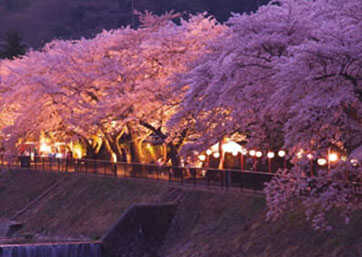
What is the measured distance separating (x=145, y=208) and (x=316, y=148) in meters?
12.2

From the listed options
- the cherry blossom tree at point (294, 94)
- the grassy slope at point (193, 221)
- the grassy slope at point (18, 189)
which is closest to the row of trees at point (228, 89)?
the cherry blossom tree at point (294, 94)

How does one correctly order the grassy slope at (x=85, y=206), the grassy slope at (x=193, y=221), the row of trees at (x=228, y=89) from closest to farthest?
the row of trees at (x=228, y=89) < the grassy slope at (x=193, y=221) < the grassy slope at (x=85, y=206)

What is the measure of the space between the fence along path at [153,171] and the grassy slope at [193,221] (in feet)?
2.29

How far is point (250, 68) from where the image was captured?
2306cm

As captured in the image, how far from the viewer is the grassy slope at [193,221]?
21141 mm

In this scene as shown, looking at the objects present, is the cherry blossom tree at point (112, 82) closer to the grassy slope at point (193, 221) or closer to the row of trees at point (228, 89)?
the row of trees at point (228, 89)

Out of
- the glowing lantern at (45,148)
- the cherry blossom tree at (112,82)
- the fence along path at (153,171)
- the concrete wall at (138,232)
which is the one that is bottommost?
the concrete wall at (138,232)

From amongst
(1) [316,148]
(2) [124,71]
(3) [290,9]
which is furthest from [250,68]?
(2) [124,71]

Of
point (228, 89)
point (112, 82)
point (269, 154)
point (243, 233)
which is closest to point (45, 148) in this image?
point (112, 82)

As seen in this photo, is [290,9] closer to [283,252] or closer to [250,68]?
[250,68]

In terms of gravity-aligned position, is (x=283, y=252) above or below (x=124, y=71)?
below

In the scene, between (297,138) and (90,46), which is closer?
(297,138)

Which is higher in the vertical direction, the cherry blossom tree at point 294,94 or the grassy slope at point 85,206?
the cherry blossom tree at point 294,94

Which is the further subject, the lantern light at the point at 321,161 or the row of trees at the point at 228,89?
the lantern light at the point at 321,161
